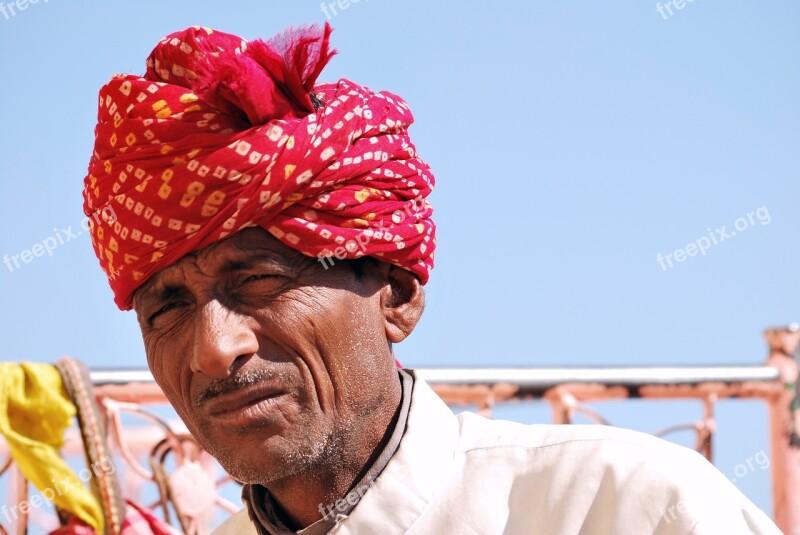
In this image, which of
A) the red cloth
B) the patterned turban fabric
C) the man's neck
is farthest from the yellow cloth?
the man's neck

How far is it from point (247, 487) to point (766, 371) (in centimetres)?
314

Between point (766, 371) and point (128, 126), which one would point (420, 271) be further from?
point (766, 371)

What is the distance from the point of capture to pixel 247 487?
354 cm

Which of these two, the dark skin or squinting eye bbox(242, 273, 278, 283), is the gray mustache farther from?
squinting eye bbox(242, 273, 278, 283)

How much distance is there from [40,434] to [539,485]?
2.43 metres

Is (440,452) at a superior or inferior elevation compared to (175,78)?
inferior

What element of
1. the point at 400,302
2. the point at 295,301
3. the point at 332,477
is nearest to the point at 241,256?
the point at 295,301

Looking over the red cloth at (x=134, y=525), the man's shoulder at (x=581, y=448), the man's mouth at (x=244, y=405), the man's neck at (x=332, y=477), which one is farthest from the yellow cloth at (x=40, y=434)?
the man's shoulder at (x=581, y=448)

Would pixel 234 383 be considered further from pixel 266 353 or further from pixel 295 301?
pixel 295 301

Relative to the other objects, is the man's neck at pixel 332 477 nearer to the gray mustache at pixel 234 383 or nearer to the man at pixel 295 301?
the man at pixel 295 301

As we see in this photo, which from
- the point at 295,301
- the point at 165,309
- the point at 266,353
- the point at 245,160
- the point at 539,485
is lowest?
the point at 539,485

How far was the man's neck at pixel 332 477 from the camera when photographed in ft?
11.1

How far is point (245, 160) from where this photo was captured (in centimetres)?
327

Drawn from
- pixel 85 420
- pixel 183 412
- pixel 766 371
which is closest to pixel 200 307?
pixel 183 412
